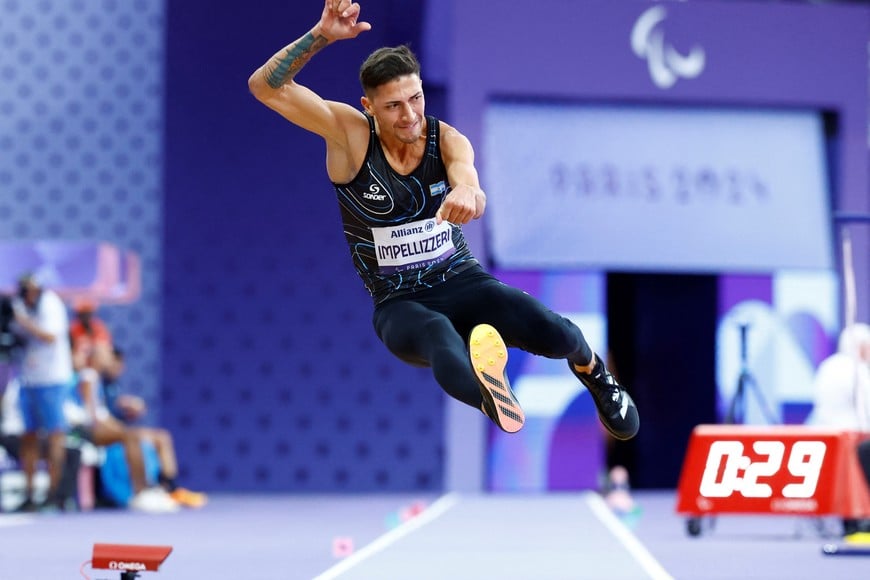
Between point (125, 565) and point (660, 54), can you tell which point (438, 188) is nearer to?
point (125, 565)

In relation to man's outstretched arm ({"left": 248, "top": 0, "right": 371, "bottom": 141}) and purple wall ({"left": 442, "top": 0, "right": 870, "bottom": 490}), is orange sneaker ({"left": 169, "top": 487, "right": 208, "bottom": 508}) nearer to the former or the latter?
purple wall ({"left": 442, "top": 0, "right": 870, "bottom": 490})

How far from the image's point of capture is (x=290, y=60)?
4.38m

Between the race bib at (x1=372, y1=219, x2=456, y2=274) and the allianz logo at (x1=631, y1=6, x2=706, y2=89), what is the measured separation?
846 cm

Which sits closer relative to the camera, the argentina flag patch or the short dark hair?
the short dark hair

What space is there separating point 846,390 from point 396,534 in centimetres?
285

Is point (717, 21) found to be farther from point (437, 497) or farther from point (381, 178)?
point (381, 178)

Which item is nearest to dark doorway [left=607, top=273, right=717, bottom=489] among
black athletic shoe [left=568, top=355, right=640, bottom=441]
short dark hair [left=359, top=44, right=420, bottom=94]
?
black athletic shoe [left=568, top=355, right=640, bottom=441]

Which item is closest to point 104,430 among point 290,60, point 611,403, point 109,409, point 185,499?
point 109,409

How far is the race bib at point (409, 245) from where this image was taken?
455 centimetres

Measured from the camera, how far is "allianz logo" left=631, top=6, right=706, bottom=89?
1260 cm

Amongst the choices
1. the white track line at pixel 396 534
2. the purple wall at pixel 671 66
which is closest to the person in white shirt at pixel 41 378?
the white track line at pixel 396 534

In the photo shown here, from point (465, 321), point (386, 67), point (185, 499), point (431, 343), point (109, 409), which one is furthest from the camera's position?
point (185, 499)

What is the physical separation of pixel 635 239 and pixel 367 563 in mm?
6976

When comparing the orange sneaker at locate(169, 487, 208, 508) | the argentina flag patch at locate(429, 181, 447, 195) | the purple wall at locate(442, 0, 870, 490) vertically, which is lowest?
the orange sneaker at locate(169, 487, 208, 508)
